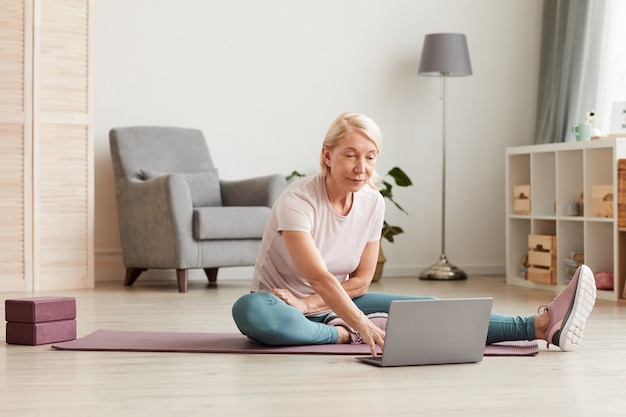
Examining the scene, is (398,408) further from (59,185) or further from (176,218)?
(59,185)

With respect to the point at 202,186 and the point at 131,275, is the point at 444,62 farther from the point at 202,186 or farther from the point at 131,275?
the point at 131,275

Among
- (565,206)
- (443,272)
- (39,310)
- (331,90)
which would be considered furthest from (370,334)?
(331,90)

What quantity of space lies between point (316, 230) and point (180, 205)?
2.39 meters

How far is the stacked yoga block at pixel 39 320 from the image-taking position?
302cm

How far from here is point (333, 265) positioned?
2.87 metres

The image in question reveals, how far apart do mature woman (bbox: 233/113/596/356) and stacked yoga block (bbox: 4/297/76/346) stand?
609mm

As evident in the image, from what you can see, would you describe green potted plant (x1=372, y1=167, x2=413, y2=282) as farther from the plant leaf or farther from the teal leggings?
the teal leggings

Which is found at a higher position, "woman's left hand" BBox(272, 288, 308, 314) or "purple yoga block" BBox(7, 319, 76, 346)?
"woman's left hand" BBox(272, 288, 308, 314)

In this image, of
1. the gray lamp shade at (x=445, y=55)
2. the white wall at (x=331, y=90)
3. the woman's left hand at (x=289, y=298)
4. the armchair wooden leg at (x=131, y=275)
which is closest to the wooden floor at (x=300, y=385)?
the woman's left hand at (x=289, y=298)

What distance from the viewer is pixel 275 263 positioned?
2.90 meters

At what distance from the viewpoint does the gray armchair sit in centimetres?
514

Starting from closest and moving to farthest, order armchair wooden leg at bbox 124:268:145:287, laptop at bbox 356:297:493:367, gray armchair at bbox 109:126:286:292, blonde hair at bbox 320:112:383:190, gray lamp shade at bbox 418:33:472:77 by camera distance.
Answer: laptop at bbox 356:297:493:367 < blonde hair at bbox 320:112:383:190 < gray armchair at bbox 109:126:286:292 < armchair wooden leg at bbox 124:268:145:287 < gray lamp shade at bbox 418:33:472:77

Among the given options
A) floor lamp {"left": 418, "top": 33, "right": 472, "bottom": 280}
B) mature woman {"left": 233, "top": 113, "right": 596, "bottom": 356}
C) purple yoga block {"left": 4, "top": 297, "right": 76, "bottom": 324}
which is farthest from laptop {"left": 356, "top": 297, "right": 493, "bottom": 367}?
floor lamp {"left": 418, "top": 33, "right": 472, "bottom": 280}

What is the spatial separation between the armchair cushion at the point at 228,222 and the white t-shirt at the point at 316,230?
223 centimetres
